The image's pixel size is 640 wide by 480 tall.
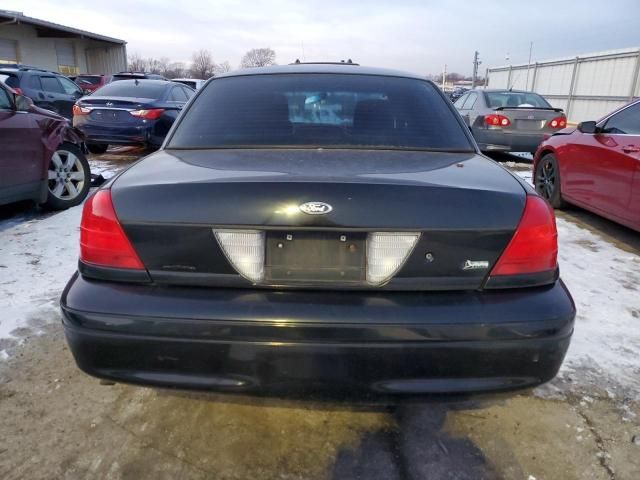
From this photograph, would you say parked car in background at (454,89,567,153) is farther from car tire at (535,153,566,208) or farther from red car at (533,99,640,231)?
red car at (533,99,640,231)

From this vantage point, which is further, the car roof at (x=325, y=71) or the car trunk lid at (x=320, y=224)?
the car roof at (x=325, y=71)

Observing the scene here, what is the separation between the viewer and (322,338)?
5.32ft

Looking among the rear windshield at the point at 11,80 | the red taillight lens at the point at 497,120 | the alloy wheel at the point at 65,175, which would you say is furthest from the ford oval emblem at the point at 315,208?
the rear windshield at the point at 11,80

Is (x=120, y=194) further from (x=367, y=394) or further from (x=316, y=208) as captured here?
(x=367, y=394)

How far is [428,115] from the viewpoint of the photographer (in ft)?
8.37

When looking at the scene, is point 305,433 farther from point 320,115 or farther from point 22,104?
point 22,104

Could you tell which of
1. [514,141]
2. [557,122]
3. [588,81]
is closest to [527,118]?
[514,141]

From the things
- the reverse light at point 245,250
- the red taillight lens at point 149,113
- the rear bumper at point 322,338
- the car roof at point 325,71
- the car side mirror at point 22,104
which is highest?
the car roof at point 325,71

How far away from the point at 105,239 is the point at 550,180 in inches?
231

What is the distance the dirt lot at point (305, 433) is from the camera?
6.31 ft

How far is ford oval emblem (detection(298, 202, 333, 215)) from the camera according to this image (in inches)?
64.7

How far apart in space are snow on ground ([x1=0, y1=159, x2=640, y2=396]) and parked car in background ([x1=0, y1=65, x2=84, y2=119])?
834 centimetres

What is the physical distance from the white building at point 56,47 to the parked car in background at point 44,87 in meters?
12.1

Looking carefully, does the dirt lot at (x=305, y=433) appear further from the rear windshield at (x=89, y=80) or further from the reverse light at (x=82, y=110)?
the rear windshield at (x=89, y=80)
